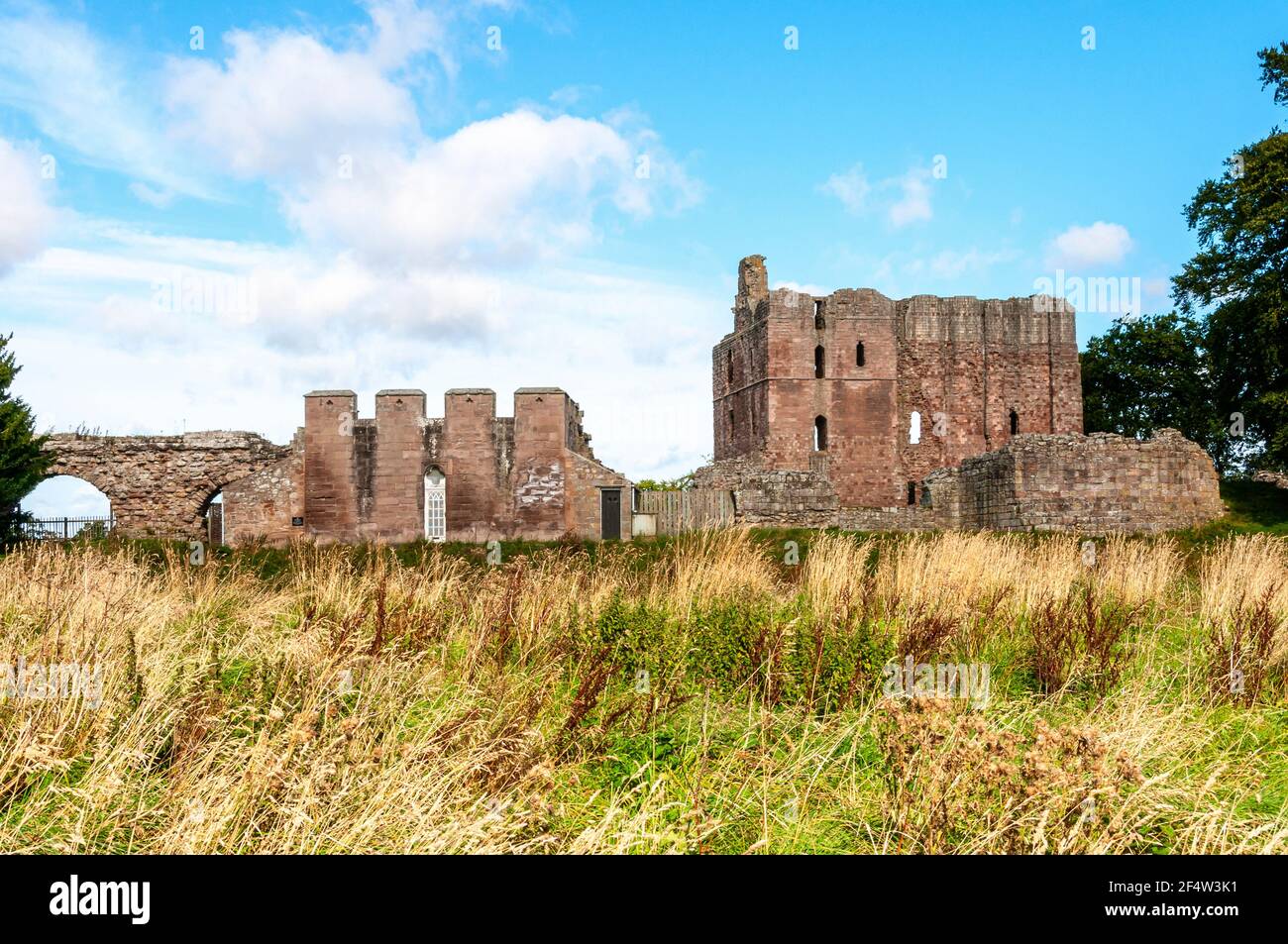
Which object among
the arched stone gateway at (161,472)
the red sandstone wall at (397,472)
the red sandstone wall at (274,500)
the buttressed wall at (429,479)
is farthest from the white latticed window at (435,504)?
the arched stone gateway at (161,472)

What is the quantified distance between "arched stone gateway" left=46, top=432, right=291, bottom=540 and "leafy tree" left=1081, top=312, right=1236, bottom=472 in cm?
3408

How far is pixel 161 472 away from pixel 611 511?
13.4 meters

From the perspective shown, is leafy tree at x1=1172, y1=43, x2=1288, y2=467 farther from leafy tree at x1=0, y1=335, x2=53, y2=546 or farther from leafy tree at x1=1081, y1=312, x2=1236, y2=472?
leafy tree at x1=0, y1=335, x2=53, y2=546

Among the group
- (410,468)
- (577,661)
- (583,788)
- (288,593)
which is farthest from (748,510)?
(583,788)

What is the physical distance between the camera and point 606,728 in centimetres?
525

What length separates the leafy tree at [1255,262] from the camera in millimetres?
24266

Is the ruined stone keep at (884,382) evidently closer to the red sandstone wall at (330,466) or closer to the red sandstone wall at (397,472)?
the red sandstone wall at (397,472)

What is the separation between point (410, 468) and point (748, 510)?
29.8 ft

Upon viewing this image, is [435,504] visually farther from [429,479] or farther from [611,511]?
[611,511]

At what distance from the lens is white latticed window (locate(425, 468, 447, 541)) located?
81.5 ft

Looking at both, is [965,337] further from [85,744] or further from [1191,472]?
[85,744]

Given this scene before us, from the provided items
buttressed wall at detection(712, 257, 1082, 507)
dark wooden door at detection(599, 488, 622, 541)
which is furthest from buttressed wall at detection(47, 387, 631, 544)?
buttressed wall at detection(712, 257, 1082, 507)

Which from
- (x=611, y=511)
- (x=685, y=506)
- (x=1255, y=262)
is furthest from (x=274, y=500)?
(x=1255, y=262)

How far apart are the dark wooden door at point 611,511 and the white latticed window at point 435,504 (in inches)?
167
